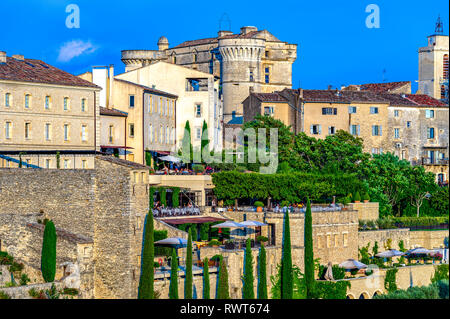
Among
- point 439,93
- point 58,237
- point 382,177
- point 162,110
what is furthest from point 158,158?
point 439,93

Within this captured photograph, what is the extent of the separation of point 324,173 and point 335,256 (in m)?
13.0

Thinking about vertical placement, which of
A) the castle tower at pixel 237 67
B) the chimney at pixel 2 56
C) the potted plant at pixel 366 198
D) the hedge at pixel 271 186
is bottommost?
the potted plant at pixel 366 198

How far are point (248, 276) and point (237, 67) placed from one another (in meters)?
66.7

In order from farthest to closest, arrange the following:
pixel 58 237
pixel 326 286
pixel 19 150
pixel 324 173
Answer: pixel 324 173 → pixel 19 150 → pixel 326 286 → pixel 58 237

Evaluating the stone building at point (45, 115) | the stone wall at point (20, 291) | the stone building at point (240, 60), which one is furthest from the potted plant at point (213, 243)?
the stone building at point (240, 60)

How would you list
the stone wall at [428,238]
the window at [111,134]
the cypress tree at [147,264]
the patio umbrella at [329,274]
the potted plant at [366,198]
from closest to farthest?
the cypress tree at [147,264] → the patio umbrella at [329,274] → the window at [111,134] → the stone wall at [428,238] → the potted plant at [366,198]

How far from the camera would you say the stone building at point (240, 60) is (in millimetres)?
124625

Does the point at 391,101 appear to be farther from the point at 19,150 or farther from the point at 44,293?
the point at 44,293

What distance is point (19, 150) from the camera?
72.2m

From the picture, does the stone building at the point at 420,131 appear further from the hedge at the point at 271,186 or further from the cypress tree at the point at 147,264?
the cypress tree at the point at 147,264

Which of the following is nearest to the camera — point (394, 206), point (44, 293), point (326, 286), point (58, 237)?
point (44, 293)

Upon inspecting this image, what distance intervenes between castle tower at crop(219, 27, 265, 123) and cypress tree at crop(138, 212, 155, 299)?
6618cm

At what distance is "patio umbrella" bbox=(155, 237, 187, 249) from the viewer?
62.2 meters

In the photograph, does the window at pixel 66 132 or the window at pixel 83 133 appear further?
the window at pixel 83 133
